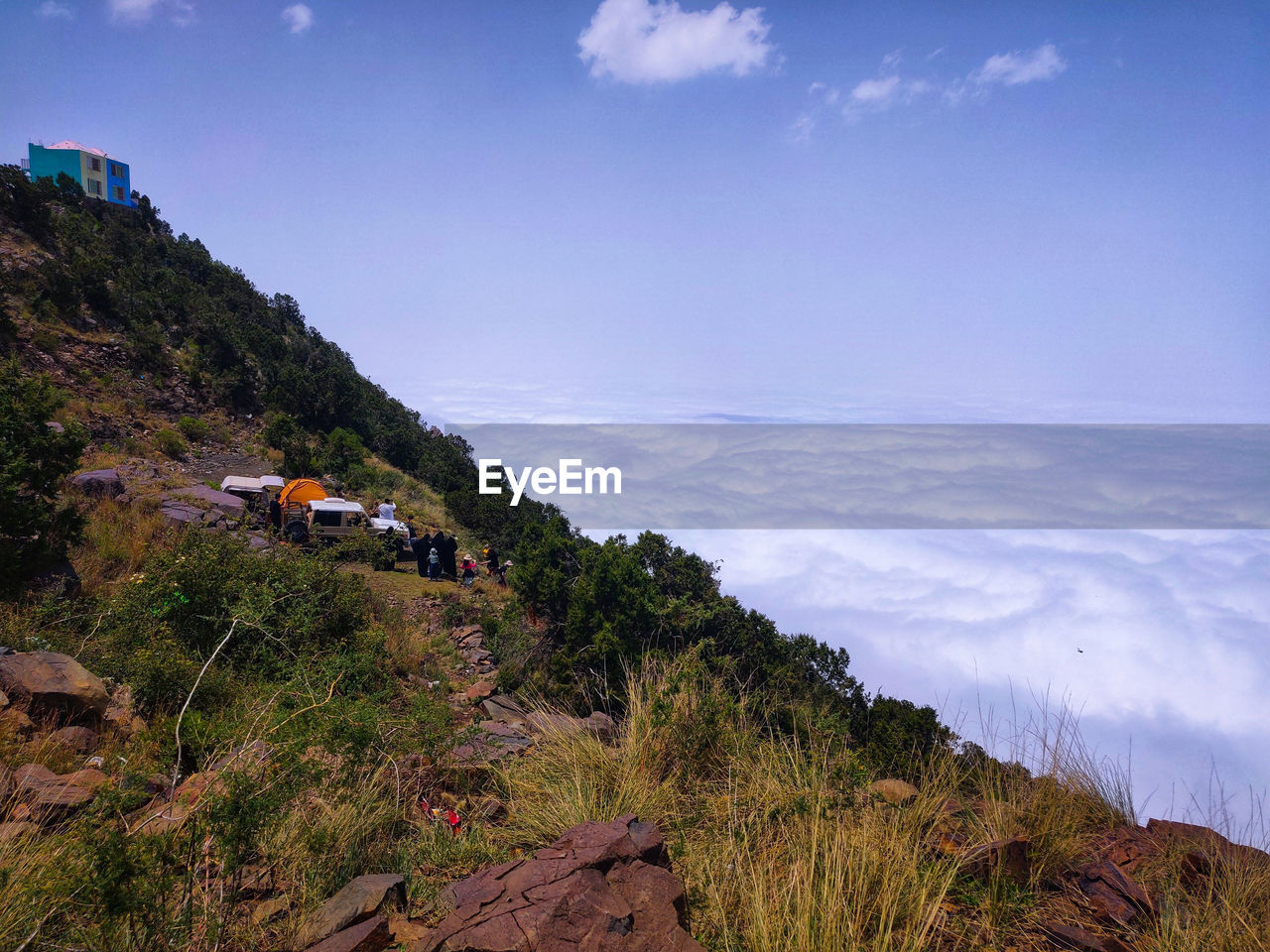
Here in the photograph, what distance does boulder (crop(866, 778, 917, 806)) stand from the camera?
400 cm

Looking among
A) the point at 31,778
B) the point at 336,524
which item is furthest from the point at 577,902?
the point at 336,524

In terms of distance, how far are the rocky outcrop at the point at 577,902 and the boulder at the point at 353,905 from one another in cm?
25

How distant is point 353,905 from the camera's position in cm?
294

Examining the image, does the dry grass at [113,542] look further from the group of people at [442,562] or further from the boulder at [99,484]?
the group of people at [442,562]

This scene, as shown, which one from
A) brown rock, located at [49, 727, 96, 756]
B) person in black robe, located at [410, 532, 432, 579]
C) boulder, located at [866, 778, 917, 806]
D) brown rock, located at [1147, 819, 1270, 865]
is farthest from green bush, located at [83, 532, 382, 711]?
person in black robe, located at [410, 532, 432, 579]

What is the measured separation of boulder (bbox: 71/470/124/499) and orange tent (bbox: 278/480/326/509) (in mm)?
4769

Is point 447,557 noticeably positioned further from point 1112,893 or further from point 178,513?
point 1112,893

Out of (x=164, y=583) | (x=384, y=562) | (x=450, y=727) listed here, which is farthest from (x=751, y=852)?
(x=384, y=562)

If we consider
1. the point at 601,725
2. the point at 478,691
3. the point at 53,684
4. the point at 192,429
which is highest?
the point at 192,429

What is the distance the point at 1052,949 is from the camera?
2.96 m

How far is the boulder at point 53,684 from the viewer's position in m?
4.75

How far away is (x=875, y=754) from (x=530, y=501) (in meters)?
21.5

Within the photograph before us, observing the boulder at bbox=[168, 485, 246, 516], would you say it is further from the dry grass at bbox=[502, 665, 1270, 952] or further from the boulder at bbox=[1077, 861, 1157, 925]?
the boulder at bbox=[1077, 861, 1157, 925]

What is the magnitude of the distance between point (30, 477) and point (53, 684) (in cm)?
447
